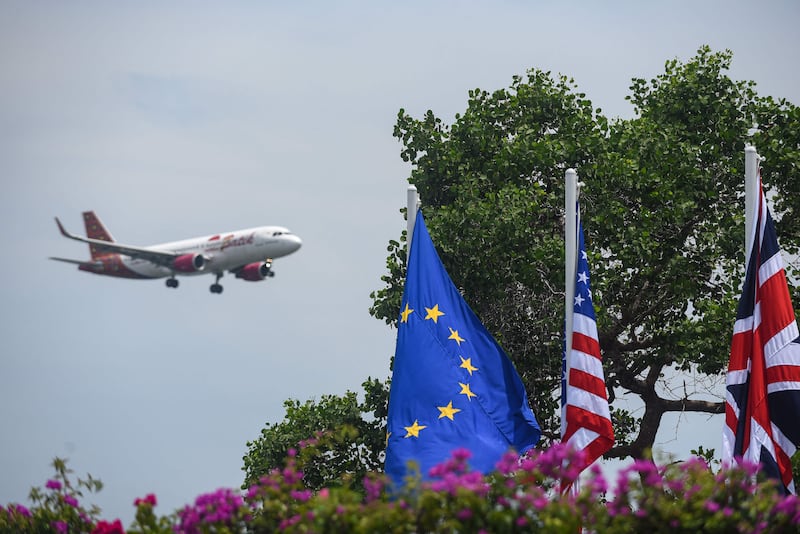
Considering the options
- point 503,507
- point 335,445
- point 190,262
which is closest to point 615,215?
point 335,445

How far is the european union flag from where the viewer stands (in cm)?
2044

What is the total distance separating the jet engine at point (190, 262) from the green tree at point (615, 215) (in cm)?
4808

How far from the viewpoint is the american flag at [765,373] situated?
19.9m

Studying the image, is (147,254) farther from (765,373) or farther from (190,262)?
(765,373)

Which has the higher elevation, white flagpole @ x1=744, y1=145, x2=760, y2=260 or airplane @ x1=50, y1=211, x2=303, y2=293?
airplane @ x1=50, y1=211, x2=303, y2=293

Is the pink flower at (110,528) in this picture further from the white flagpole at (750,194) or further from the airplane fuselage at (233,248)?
the airplane fuselage at (233,248)

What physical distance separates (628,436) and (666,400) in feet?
4.42

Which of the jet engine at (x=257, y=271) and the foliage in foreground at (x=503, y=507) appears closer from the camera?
the foliage in foreground at (x=503, y=507)

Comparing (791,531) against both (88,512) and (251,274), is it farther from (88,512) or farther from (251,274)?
(251,274)

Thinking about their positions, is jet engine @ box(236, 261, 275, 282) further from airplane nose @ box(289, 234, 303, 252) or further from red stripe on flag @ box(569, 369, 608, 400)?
red stripe on flag @ box(569, 369, 608, 400)

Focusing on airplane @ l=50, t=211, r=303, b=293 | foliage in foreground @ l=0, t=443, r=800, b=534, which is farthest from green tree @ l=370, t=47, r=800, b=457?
airplane @ l=50, t=211, r=303, b=293

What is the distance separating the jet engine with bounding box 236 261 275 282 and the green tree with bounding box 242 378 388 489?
4435 centimetres

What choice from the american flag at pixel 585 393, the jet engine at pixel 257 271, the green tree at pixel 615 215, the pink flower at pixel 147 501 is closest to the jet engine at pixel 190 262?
the jet engine at pixel 257 271

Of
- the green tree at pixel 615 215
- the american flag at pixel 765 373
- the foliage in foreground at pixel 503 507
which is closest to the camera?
the foliage in foreground at pixel 503 507
